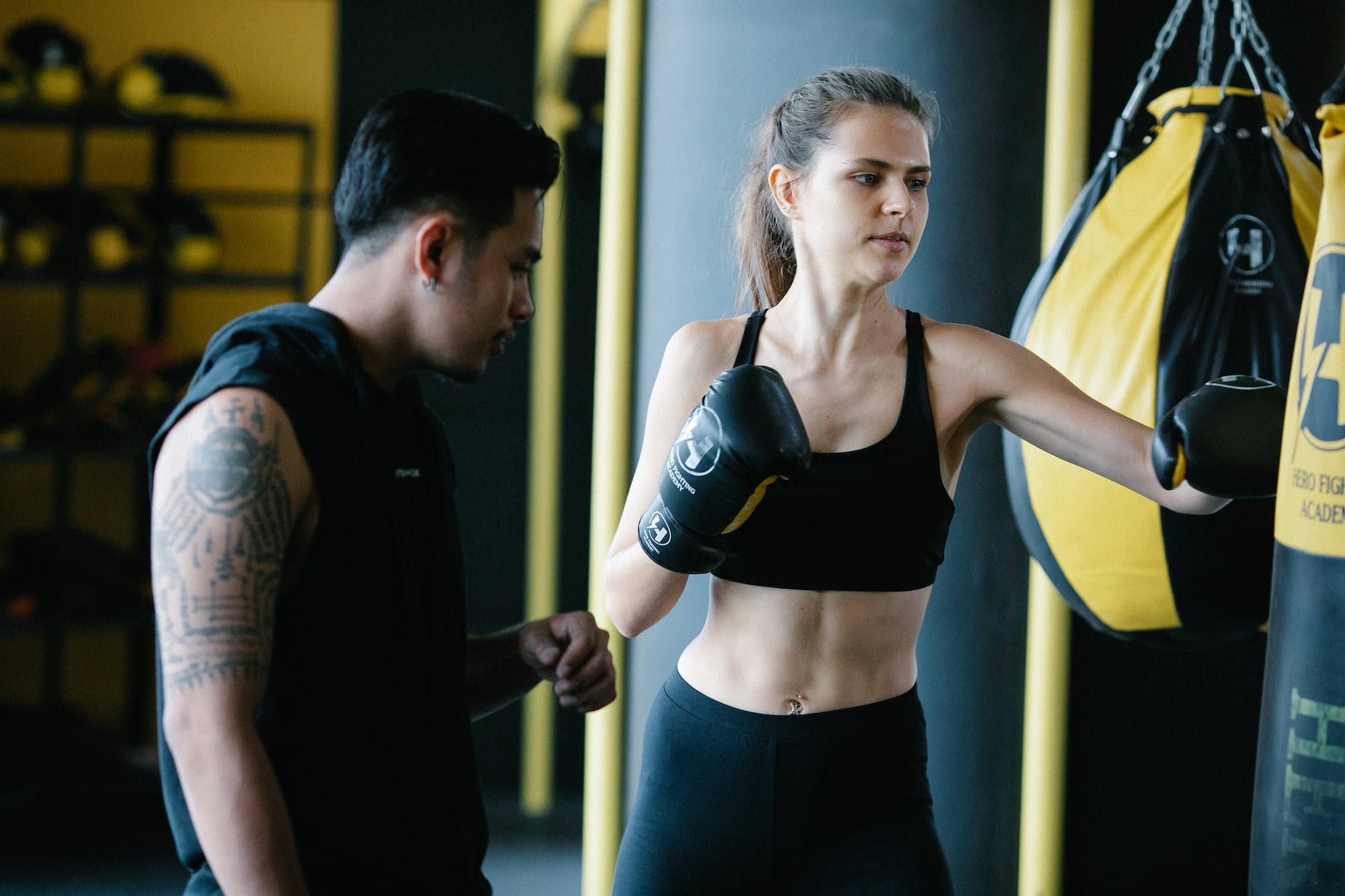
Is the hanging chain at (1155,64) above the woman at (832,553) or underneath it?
above

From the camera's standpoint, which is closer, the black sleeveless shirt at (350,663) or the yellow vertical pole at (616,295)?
the black sleeveless shirt at (350,663)

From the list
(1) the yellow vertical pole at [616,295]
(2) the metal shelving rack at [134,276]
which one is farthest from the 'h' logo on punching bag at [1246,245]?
(2) the metal shelving rack at [134,276]

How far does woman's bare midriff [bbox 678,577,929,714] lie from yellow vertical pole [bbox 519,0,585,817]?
9.03ft

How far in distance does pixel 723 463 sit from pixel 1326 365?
2.09ft

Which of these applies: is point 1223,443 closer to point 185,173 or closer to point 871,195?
point 871,195

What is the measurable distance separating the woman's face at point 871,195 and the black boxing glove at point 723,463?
242 mm

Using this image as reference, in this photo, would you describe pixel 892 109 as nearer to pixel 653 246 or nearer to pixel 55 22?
pixel 653 246

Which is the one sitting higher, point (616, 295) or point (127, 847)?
point (616, 295)

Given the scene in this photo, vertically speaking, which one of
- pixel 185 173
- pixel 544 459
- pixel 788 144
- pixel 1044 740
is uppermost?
pixel 185 173

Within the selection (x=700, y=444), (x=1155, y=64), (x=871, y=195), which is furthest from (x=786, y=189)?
(x=1155, y=64)

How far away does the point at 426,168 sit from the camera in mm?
1235

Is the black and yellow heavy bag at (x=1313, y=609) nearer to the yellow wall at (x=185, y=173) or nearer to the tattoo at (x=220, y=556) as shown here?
the tattoo at (x=220, y=556)

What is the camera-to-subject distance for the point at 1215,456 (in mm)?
1404

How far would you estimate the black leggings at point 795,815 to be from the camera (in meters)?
1.53
